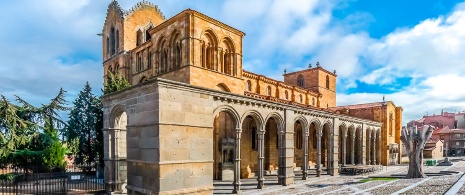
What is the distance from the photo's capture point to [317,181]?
21.1m

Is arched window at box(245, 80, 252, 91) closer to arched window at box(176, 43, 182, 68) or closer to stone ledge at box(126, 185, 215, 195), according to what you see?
arched window at box(176, 43, 182, 68)

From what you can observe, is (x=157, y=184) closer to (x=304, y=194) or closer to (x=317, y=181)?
(x=304, y=194)

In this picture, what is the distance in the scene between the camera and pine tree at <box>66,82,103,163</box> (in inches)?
987

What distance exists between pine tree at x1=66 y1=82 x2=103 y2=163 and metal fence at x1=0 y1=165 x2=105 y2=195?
61.3 inches

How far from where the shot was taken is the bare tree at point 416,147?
73.7 feet

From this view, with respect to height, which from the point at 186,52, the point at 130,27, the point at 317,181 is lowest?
the point at 317,181

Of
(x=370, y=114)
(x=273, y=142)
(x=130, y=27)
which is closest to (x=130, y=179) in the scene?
(x=273, y=142)

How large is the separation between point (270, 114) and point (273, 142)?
8983 mm

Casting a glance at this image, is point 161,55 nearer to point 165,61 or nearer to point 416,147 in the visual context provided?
point 165,61

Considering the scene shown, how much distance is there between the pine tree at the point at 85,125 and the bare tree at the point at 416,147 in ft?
80.4

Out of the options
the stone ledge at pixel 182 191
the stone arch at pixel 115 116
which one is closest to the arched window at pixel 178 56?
the stone arch at pixel 115 116

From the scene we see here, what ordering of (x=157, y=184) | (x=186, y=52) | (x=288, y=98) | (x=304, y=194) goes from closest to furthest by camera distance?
(x=157, y=184), (x=304, y=194), (x=186, y=52), (x=288, y=98)

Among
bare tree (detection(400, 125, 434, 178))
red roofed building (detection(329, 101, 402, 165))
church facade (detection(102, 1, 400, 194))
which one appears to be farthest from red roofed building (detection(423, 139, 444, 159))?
bare tree (detection(400, 125, 434, 178))

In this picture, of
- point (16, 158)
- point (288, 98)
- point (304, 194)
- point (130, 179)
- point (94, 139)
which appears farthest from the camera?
point (288, 98)
